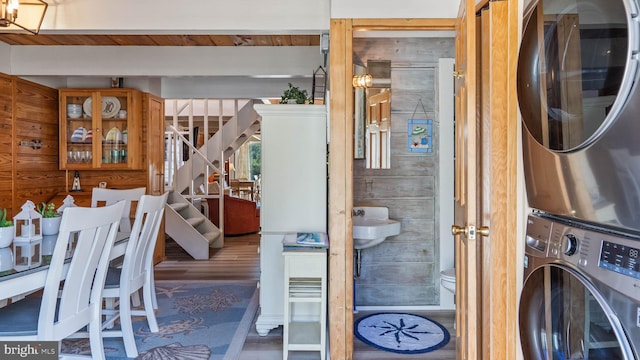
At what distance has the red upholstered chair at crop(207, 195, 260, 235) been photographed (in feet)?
22.5

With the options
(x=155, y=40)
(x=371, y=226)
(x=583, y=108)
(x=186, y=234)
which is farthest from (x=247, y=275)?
(x=583, y=108)

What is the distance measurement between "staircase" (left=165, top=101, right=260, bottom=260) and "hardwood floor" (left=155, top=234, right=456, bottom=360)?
9.3 inches

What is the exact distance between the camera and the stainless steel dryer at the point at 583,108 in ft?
2.82

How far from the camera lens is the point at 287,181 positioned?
279cm

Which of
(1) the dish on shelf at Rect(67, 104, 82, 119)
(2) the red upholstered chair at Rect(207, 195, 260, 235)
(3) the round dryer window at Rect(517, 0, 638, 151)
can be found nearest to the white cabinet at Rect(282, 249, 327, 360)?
(3) the round dryer window at Rect(517, 0, 638, 151)

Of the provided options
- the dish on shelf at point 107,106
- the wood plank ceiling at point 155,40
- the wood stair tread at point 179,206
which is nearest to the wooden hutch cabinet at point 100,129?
the dish on shelf at point 107,106

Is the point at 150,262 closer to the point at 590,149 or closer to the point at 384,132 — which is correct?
the point at 384,132

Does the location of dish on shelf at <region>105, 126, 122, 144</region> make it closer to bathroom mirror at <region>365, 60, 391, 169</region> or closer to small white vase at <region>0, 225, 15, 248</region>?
small white vase at <region>0, 225, 15, 248</region>

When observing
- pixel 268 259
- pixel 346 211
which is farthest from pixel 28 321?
pixel 346 211

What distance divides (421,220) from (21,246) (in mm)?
2851

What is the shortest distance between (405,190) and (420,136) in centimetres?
49

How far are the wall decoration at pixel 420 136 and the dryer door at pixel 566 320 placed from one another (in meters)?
2.12

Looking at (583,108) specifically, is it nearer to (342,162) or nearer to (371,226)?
(342,162)

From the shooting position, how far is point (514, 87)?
1524 millimetres
